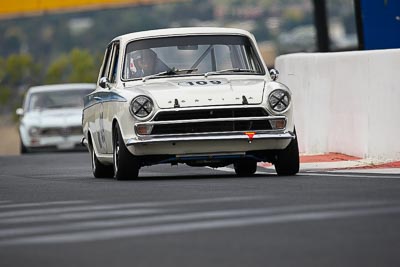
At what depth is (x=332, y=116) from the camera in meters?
19.7

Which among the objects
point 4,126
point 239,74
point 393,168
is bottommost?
point 4,126

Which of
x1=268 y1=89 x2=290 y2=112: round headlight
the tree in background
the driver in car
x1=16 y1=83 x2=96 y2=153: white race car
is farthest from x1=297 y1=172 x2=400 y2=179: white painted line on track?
the tree in background

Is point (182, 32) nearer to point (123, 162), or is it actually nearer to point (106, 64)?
point (106, 64)

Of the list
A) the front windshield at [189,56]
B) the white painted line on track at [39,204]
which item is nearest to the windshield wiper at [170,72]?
the front windshield at [189,56]

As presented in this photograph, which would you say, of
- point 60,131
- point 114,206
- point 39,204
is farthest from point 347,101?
point 60,131

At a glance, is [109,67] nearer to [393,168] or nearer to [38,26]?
[393,168]

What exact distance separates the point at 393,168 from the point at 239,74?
6.17 feet

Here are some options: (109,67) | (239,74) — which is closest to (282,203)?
(239,74)

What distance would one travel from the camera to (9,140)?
182ft

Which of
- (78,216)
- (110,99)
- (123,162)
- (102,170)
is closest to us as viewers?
(78,216)

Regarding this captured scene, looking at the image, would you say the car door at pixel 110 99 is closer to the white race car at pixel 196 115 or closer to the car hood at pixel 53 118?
the white race car at pixel 196 115

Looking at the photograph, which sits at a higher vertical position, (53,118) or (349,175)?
(349,175)

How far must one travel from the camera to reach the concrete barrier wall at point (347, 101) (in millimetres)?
17688

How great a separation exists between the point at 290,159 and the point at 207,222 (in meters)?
5.80
